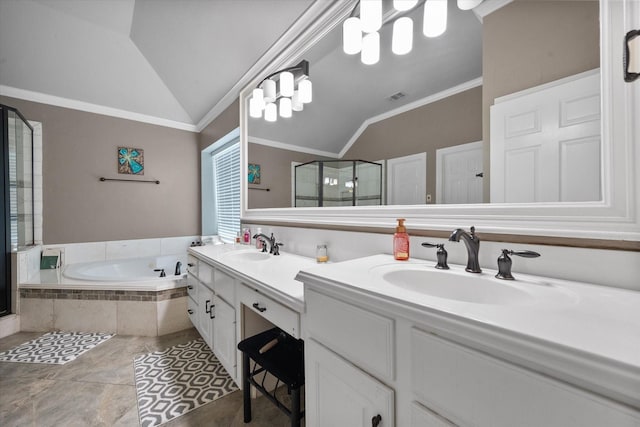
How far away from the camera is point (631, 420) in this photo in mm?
332

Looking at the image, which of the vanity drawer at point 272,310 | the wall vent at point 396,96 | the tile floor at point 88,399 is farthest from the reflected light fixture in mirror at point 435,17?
the tile floor at point 88,399

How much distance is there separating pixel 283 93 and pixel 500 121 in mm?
1420

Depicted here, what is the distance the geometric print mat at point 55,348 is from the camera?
1793 millimetres

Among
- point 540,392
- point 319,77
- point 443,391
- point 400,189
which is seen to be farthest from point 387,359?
point 319,77

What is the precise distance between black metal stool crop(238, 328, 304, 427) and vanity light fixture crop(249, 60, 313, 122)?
57.8 inches

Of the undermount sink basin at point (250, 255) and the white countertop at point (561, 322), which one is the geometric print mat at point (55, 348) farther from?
the white countertop at point (561, 322)

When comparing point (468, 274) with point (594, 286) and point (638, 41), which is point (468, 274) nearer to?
point (594, 286)

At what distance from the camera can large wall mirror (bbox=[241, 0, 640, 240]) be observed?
0.70 m

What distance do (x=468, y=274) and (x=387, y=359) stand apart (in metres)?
0.42

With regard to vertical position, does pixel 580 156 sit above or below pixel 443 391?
above

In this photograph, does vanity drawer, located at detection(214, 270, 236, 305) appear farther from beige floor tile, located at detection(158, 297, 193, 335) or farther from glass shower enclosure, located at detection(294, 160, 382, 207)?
beige floor tile, located at detection(158, 297, 193, 335)

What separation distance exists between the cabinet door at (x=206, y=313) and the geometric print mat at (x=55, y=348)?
3.13ft

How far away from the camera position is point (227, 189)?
300 cm

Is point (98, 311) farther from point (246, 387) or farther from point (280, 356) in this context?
point (280, 356)
